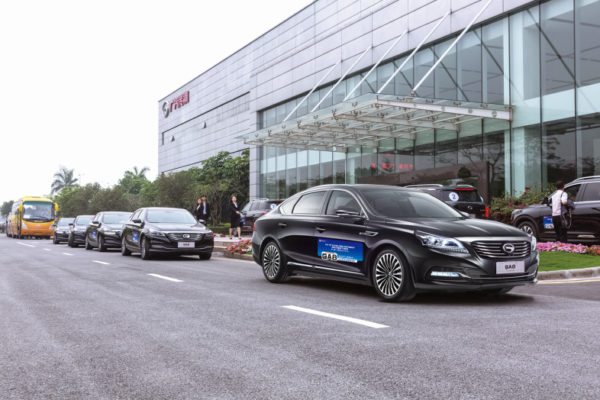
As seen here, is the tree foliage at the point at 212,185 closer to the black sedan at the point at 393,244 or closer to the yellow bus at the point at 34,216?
the yellow bus at the point at 34,216

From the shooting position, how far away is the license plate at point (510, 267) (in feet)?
24.2

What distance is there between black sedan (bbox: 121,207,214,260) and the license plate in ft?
33.9

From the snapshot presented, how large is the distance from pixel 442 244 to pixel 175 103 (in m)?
75.3

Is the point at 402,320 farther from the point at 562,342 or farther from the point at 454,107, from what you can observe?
the point at 454,107

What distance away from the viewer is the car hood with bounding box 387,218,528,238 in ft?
24.5

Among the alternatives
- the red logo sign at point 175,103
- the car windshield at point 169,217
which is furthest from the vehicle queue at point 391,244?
the red logo sign at point 175,103

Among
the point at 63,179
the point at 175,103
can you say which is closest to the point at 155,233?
the point at 175,103

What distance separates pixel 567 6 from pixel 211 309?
1898 centimetres

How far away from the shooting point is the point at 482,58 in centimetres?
2439

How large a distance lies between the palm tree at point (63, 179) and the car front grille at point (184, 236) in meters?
110

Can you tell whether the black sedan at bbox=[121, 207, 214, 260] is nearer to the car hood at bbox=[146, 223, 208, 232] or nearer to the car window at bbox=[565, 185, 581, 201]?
the car hood at bbox=[146, 223, 208, 232]

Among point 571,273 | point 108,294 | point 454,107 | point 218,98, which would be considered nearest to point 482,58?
point 454,107

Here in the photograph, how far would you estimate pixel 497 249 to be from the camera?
7.45 metres

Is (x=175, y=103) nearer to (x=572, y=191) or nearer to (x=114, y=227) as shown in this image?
(x=114, y=227)
